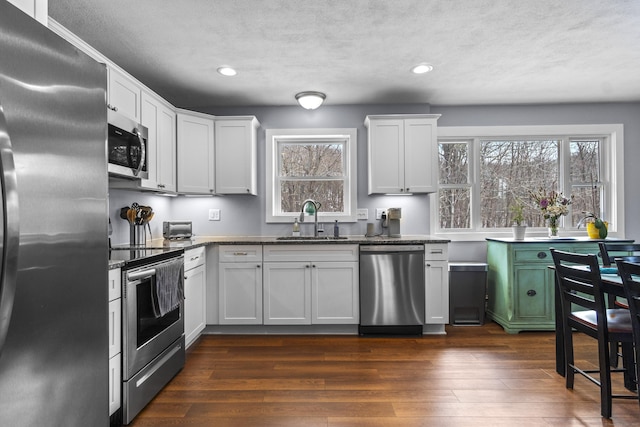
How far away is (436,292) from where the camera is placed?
3451 millimetres

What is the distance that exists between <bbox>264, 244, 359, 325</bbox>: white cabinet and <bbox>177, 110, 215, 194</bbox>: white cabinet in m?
1.01

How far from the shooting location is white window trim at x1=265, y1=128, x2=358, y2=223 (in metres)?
4.09

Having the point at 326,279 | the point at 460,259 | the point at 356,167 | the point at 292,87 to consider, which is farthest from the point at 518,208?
the point at 292,87

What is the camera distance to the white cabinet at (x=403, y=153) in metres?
3.80

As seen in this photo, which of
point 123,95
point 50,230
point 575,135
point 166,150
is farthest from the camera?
point 575,135

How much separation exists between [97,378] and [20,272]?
0.47 m

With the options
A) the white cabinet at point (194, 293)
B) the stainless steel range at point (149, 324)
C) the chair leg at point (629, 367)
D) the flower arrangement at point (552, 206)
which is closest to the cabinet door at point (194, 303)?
the white cabinet at point (194, 293)

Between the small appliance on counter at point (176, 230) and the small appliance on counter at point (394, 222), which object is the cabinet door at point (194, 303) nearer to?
the small appliance on counter at point (176, 230)

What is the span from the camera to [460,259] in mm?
4188

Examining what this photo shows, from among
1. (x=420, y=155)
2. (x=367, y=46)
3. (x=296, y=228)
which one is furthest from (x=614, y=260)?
(x=296, y=228)

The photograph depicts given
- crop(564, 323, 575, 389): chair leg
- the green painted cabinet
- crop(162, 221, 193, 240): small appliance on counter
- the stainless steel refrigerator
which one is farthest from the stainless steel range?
the green painted cabinet

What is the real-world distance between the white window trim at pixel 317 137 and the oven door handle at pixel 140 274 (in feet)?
6.50

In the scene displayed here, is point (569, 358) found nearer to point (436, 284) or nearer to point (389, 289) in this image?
point (436, 284)

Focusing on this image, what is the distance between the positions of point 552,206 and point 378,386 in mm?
2867
